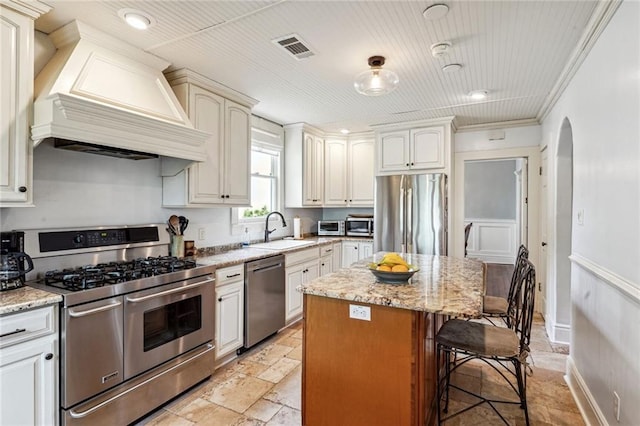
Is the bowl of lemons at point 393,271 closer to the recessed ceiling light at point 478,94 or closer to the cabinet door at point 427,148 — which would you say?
the recessed ceiling light at point 478,94

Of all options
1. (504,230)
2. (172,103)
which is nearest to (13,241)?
(172,103)

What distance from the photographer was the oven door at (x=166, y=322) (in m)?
2.03

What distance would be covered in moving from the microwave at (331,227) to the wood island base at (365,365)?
312 centimetres

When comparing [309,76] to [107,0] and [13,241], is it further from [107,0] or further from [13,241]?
[13,241]

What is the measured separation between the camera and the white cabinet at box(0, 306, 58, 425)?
1.54 m

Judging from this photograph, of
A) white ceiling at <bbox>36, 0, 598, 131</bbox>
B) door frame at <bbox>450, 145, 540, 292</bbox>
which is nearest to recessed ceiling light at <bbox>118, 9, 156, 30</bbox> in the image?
white ceiling at <bbox>36, 0, 598, 131</bbox>

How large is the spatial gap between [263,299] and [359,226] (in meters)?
2.22

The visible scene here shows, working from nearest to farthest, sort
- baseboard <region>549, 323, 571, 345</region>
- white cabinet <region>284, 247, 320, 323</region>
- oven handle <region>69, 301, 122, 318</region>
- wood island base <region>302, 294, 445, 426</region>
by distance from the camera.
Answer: wood island base <region>302, 294, 445, 426</region>
oven handle <region>69, 301, 122, 318</region>
baseboard <region>549, 323, 571, 345</region>
white cabinet <region>284, 247, 320, 323</region>

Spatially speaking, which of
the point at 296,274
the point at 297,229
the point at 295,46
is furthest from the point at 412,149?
the point at 295,46

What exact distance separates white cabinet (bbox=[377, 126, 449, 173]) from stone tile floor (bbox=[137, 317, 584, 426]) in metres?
2.38

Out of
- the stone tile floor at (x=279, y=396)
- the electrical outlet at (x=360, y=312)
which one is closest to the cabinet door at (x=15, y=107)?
the stone tile floor at (x=279, y=396)

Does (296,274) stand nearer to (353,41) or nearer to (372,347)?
(372,347)

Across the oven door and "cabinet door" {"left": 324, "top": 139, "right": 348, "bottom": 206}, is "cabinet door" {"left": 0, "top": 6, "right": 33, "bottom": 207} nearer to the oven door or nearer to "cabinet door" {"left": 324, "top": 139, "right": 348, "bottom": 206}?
the oven door

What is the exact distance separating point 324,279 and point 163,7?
186 cm
